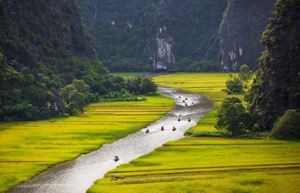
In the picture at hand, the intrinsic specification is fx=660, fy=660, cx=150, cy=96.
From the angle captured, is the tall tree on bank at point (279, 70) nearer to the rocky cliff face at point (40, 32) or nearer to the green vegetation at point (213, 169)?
the green vegetation at point (213, 169)

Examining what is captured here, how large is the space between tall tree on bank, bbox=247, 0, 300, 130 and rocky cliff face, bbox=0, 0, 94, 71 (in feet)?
147

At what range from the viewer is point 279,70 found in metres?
93.1

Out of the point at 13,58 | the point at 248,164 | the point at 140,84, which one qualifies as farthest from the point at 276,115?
the point at 140,84

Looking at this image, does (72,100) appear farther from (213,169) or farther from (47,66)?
(213,169)

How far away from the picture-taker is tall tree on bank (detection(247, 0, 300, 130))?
90.1 metres

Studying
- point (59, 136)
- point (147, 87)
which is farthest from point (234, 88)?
point (59, 136)

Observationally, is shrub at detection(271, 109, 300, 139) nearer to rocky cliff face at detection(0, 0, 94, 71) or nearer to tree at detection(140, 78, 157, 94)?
rocky cliff face at detection(0, 0, 94, 71)

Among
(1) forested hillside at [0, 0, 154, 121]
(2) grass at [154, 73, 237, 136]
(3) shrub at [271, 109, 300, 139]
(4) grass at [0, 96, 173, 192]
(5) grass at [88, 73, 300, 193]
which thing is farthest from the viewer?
(1) forested hillside at [0, 0, 154, 121]

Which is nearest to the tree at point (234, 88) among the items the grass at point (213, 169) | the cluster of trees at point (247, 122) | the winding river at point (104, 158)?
the winding river at point (104, 158)

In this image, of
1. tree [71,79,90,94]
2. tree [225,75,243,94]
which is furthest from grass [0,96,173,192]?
tree [225,75,243,94]

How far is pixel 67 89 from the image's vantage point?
120188 mm

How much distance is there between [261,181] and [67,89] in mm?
68167

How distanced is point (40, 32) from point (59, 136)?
57790 millimetres

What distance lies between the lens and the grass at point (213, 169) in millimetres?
55938
